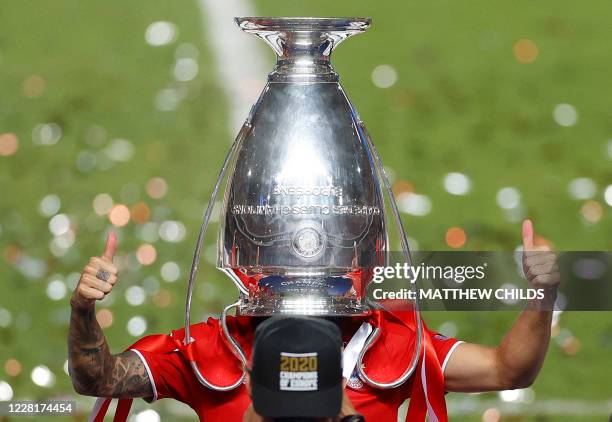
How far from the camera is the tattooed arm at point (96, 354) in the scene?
2.34 metres

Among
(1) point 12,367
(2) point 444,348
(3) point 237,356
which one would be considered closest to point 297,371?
(3) point 237,356

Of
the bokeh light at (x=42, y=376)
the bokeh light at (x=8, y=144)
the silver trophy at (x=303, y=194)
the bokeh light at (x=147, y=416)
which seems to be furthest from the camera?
the bokeh light at (x=8, y=144)

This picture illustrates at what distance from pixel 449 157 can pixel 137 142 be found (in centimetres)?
119

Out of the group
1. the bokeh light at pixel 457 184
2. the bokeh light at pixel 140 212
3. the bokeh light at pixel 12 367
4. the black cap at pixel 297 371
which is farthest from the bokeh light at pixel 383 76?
the black cap at pixel 297 371

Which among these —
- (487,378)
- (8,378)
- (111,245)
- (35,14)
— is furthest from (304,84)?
(35,14)

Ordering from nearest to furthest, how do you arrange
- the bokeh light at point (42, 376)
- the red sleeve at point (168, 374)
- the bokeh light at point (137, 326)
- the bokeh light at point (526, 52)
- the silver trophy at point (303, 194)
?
the silver trophy at point (303, 194) < the red sleeve at point (168, 374) < the bokeh light at point (42, 376) < the bokeh light at point (137, 326) < the bokeh light at point (526, 52)

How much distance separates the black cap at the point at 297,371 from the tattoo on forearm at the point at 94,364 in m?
0.57

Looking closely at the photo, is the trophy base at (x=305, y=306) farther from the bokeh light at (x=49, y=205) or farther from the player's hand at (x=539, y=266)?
the bokeh light at (x=49, y=205)

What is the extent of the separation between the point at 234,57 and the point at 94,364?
235 centimetres

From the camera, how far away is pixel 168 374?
2566 millimetres

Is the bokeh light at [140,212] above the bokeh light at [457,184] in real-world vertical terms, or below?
below

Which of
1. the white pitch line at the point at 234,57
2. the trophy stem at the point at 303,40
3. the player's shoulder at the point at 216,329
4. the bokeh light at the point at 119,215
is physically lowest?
the player's shoulder at the point at 216,329

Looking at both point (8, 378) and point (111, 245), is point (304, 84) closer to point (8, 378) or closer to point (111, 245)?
point (111, 245)

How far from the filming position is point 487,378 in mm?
2576
